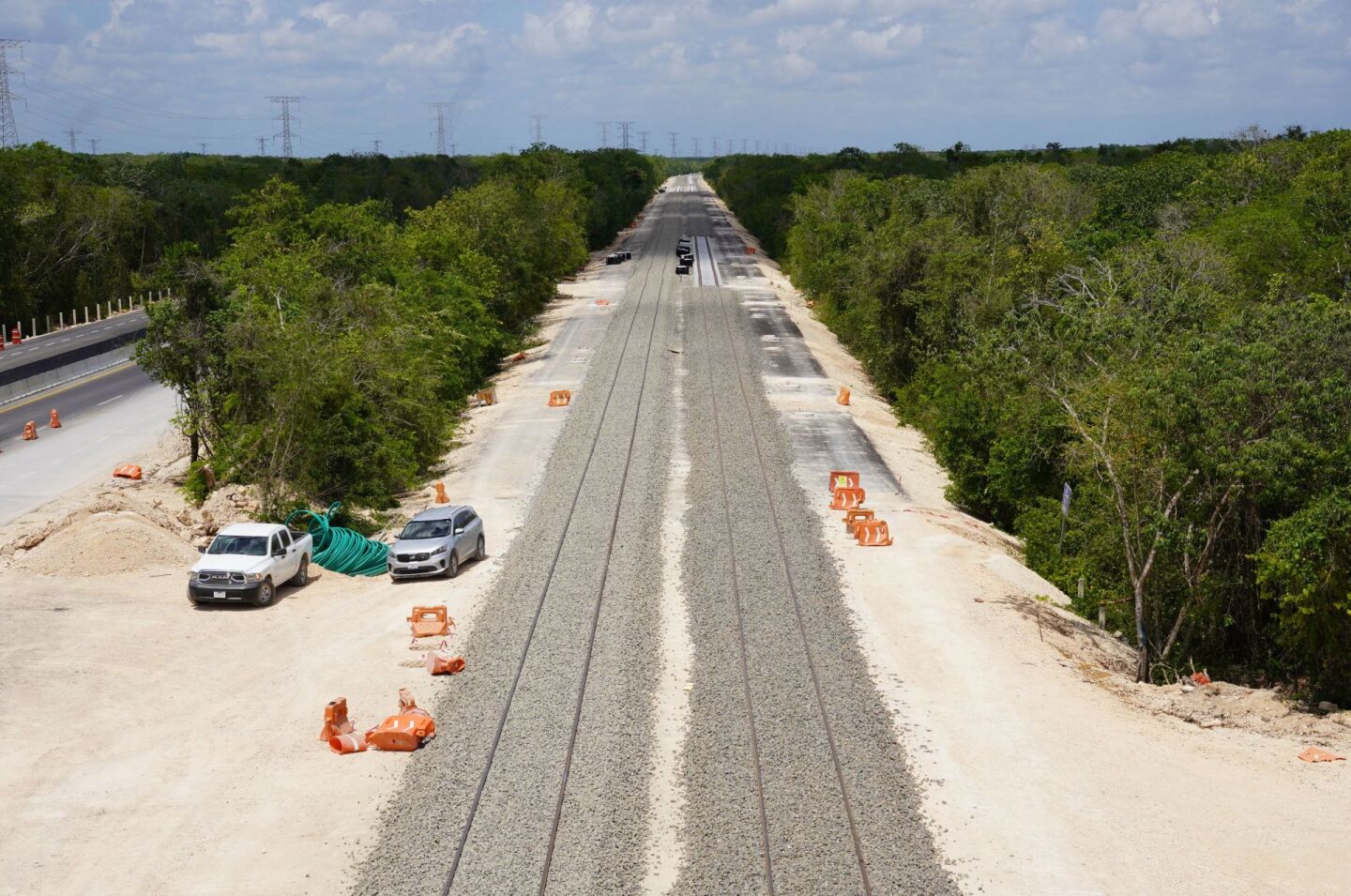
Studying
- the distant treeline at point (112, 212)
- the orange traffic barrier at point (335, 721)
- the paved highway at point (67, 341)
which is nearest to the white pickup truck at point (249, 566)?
the orange traffic barrier at point (335, 721)

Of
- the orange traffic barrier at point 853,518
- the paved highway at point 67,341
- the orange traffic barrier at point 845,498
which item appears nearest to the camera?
the orange traffic barrier at point 853,518

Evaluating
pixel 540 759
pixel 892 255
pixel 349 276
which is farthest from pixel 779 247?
pixel 540 759

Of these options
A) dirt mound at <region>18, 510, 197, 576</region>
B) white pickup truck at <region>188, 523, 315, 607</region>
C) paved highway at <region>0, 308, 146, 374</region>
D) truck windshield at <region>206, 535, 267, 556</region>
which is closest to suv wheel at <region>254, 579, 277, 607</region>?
white pickup truck at <region>188, 523, 315, 607</region>

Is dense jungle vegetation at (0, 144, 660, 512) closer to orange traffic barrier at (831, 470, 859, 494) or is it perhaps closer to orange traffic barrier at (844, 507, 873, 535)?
orange traffic barrier at (831, 470, 859, 494)

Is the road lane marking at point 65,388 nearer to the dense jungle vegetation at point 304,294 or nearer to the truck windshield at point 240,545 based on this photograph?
the dense jungle vegetation at point 304,294

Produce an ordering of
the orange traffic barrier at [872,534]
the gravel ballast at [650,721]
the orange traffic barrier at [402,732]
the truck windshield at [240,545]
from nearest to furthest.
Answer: the gravel ballast at [650,721]
the orange traffic barrier at [402,732]
the truck windshield at [240,545]
the orange traffic barrier at [872,534]

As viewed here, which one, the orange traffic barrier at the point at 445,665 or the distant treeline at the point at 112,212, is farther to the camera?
the distant treeline at the point at 112,212

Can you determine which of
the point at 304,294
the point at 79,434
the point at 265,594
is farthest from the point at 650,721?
the point at 79,434
